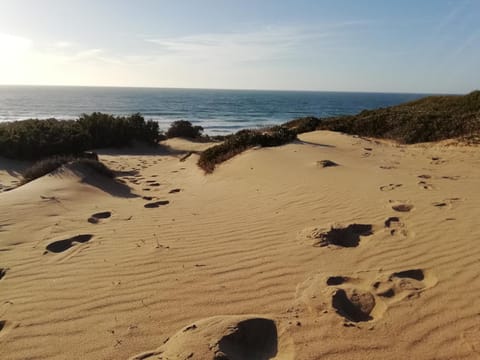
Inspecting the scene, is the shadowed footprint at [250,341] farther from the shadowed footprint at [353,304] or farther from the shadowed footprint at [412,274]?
the shadowed footprint at [412,274]

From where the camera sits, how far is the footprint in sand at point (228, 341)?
2592mm

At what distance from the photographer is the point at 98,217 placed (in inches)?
243

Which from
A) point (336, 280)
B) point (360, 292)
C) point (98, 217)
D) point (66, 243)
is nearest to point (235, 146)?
point (98, 217)

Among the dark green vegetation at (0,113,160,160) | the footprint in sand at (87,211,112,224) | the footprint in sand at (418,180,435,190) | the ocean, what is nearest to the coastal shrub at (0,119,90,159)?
the dark green vegetation at (0,113,160,160)

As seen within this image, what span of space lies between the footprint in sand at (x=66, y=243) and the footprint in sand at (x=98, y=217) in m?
0.73

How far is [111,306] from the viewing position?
3.30 meters

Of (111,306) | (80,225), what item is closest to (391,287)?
(111,306)

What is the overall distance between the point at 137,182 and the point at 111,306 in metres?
6.59

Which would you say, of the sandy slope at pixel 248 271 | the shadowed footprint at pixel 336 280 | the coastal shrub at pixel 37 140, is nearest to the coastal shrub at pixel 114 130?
the coastal shrub at pixel 37 140

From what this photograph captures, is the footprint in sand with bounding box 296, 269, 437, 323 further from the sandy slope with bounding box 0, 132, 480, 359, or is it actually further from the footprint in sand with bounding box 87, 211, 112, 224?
the footprint in sand with bounding box 87, 211, 112, 224

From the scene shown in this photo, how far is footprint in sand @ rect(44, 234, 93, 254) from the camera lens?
477 cm

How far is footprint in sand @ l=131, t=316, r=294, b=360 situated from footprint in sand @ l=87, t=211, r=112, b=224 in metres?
3.58

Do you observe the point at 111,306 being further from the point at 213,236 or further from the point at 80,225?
the point at 80,225

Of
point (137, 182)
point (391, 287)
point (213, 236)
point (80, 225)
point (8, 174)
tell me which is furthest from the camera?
point (8, 174)
